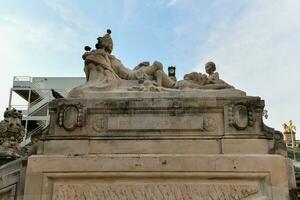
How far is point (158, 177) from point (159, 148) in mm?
632

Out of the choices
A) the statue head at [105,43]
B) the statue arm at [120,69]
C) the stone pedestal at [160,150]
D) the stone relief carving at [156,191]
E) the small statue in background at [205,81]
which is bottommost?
the stone relief carving at [156,191]

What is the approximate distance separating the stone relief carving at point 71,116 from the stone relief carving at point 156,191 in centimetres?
131

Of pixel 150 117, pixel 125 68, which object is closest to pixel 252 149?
pixel 150 117

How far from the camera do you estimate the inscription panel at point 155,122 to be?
938 cm

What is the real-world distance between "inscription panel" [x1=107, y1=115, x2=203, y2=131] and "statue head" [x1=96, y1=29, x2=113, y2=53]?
222 cm

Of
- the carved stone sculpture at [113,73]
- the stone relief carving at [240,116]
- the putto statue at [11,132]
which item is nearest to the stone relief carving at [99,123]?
the carved stone sculpture at [113,73]

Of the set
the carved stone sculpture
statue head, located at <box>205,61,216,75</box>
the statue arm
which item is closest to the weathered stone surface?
the carved stone sculpture

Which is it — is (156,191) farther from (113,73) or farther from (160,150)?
(113,73)

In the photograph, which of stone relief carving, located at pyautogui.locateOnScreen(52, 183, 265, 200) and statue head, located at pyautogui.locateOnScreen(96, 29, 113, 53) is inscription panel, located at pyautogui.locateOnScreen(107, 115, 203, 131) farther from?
statue head, located at pyautogui.locateOnScreen(96, 29, 113, 53)

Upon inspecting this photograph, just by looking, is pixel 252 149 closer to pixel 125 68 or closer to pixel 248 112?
pixel 248 112

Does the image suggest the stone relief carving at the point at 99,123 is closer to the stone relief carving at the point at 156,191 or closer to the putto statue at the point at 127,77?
the putto statue at the point at 127,77

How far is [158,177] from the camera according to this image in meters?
8.91

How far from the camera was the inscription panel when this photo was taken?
9.38 metres

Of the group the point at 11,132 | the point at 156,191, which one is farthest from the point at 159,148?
the point at 11,132
